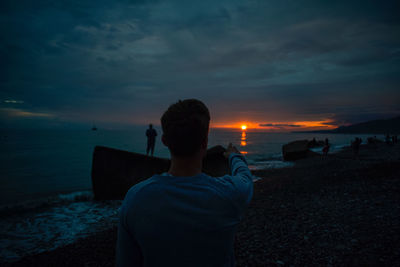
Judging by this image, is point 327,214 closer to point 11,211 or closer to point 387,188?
point 387,188

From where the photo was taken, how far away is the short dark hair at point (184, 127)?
1.23m

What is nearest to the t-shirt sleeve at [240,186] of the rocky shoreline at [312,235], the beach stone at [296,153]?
the rocky shoreline at [312,235]

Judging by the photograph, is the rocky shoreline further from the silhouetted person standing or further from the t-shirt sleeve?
the silhouetted person standing

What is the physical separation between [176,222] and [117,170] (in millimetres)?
10414

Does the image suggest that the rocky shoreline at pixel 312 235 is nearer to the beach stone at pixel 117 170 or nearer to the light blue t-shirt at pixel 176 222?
the light blue t-shirt at pixel 176 222

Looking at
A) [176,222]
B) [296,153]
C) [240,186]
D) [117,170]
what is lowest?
[117,170]

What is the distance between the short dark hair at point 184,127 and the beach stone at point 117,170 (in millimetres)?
9957

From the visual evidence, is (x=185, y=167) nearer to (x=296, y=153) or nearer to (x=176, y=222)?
(x=176, y=222)

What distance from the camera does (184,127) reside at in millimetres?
1227

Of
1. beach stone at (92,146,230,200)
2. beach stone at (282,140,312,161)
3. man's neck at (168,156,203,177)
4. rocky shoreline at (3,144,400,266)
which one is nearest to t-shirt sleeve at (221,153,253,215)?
man's neck at (168,156,203,177)

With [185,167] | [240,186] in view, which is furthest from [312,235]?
[185,167]

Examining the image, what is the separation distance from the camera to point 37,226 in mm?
7488

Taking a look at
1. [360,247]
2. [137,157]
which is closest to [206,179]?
[360,247]

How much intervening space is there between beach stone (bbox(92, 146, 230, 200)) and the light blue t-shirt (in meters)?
10.0
